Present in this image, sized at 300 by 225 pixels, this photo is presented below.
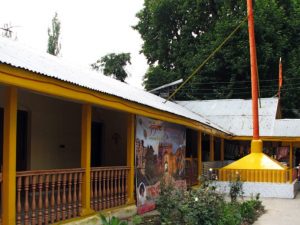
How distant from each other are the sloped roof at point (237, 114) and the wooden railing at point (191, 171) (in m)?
6.01

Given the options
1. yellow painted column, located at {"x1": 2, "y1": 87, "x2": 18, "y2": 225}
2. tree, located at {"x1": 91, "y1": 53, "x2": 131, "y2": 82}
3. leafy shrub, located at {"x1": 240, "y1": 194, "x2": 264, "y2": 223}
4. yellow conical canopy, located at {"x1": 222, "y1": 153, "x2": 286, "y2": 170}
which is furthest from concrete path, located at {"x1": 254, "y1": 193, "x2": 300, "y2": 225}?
tree, located at {"x1": 91, "y1": 53, "x2": 131, "y2": 82}

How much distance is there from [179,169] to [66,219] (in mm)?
6849

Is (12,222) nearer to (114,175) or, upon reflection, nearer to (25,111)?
(114,175)

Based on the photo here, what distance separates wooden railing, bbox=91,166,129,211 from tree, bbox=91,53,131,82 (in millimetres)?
28197

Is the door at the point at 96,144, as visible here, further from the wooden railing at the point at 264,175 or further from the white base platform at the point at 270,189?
the wooden railing at the point at 264,175

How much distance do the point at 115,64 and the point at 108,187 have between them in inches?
1161

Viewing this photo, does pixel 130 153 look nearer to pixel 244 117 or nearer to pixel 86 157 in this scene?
pixel 86 157

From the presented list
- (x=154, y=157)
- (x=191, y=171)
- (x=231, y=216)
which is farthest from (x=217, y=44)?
(x=231, y=216)

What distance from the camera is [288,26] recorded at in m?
34.9

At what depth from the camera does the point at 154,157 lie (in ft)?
41.1

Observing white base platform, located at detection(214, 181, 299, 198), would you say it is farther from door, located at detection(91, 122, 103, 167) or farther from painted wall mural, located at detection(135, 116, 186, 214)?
door, located at detection(91, 122, 103, 167)

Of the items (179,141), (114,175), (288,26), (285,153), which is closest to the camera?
(114,175)

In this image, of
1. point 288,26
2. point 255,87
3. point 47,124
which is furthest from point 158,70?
point 47,124

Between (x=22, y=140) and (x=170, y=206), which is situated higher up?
(x=22, y=140)
